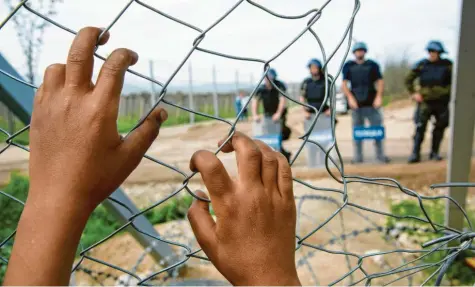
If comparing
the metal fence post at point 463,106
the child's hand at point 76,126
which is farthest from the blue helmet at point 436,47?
the child's hand at point 76,126

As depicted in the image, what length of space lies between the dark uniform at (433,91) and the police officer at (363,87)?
1.23 feet

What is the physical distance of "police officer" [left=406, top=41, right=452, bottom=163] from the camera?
5172 millimetres

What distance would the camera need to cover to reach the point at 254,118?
5879mm

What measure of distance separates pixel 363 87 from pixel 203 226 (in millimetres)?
5083

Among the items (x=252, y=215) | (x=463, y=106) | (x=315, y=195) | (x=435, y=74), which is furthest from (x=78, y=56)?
(x=435, y=74)

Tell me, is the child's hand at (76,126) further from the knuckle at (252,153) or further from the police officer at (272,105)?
the police officer at (272,105)

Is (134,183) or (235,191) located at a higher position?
(235,191)

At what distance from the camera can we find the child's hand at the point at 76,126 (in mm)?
576

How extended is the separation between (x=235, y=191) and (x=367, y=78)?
5.04 metres

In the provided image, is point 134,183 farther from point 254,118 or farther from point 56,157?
point 56,157

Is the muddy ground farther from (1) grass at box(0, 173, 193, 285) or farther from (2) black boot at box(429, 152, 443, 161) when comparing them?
(1) grass at box(0, 173, 193, 285)

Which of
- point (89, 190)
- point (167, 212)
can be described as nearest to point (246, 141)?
point (89, 190)

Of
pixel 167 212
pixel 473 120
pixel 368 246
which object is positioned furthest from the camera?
pixel 167 212

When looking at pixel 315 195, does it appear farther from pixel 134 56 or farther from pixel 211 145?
pixel 211 145
